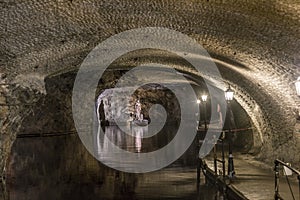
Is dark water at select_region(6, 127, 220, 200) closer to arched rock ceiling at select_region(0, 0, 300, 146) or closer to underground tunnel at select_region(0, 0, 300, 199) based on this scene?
underground tunnel at select_region(0, 0, 300, 199)

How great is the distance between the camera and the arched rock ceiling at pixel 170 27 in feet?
14.0

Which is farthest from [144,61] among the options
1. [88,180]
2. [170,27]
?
[170,27]

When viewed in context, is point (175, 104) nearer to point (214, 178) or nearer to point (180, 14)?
point (214, 178)

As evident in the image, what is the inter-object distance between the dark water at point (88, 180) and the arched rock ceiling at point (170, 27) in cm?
224

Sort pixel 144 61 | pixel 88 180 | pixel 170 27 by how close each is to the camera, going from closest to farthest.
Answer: pixel 170 27 → pixel 88 180 → pixel 144 61

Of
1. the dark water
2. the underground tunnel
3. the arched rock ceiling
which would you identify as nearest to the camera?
the arched rock ceiling

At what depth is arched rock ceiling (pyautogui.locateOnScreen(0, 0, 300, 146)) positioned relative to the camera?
4.25 metres

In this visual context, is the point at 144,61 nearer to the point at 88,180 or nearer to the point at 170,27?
the point at 88,180

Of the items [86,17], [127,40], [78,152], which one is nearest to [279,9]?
[86,17]

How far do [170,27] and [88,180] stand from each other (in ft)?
16.3

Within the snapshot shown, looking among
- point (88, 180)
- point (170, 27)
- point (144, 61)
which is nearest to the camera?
point (170, 27)

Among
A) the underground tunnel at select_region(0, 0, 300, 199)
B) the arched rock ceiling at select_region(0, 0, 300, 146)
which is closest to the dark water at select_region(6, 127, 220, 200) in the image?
the underground tunnel at select_region(0, 0, 300, 199)

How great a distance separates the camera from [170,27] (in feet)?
18.3

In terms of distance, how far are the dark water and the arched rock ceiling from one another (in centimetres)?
224
